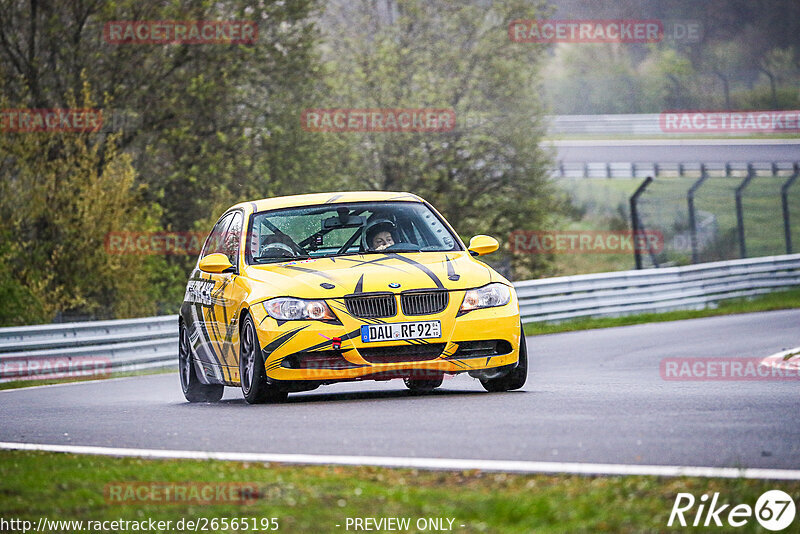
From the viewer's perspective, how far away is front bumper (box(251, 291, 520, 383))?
→ 33.7ft

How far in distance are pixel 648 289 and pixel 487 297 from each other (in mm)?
17136

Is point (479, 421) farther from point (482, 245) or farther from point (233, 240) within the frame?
point (233, 240)

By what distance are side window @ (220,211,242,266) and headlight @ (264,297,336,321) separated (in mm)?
1206

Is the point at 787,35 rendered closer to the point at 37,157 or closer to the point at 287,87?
the point at 287,87

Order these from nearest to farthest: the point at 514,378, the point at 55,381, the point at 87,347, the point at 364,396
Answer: the point at 514,378 < the point at 364,396 < the point at 55,381 < the point at 87,347

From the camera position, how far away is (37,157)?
26156 millimetres

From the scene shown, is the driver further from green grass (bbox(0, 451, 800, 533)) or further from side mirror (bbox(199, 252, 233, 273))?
green grass (bbox(0, 451, 800, 533))

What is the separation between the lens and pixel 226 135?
33000 mm

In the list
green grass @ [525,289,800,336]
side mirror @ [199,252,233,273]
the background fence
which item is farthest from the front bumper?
the background fence

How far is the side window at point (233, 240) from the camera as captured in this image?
38.3 ft

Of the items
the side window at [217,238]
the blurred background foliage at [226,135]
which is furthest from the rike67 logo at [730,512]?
the blurred background foliage at [226,135]

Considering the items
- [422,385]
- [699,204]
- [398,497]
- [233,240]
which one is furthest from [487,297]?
[699,204]

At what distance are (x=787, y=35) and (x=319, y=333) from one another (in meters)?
90.3

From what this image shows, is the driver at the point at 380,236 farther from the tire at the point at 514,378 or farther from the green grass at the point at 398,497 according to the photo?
the green grass at the point at 398,497
